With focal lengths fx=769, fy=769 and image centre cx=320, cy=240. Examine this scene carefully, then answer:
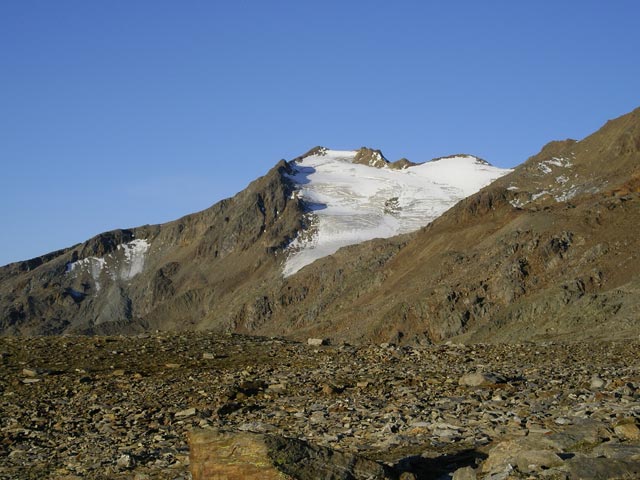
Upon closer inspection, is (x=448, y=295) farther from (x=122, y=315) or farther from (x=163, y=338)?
(x=122, y=315)

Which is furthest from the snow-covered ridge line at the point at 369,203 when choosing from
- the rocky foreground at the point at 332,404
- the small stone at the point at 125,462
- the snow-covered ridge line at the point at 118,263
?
the small stone at the point at 125,462

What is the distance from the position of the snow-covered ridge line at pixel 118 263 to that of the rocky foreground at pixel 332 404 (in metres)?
159

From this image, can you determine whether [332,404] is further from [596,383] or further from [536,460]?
[536,460]

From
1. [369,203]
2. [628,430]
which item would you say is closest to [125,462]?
[628,430]

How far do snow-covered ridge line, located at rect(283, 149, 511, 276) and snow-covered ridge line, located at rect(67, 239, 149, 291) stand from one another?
4071 cm

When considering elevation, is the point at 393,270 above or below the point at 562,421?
above

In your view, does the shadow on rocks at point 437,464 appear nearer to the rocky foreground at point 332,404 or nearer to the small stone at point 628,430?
the rocky foreground at point 332,404

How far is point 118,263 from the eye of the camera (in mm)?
182000

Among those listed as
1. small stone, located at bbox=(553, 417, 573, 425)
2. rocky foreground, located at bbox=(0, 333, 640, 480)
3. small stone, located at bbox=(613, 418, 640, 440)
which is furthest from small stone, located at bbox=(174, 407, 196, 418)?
small stone, located at bbox=(613, 418, 640, 440)

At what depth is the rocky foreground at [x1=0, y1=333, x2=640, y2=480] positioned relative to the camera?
9.85 meters

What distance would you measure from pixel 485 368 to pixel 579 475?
10.1 meters

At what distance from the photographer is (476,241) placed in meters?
82.3

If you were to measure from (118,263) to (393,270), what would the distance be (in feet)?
350

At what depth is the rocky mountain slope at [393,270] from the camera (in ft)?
186
